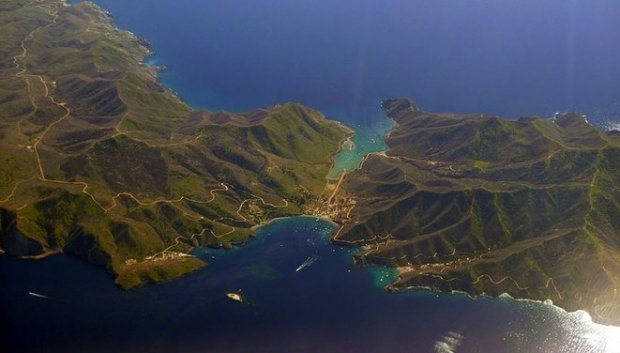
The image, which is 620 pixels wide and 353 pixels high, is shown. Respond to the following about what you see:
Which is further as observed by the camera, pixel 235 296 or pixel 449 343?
pixel 235 296

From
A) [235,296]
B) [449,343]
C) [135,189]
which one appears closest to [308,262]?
[235,296]

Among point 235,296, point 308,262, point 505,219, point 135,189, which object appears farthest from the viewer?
point 135,189

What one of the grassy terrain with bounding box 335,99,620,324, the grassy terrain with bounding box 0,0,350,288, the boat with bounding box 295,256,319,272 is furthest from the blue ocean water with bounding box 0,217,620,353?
the grassy terrain with bounding box 0,0,350,288

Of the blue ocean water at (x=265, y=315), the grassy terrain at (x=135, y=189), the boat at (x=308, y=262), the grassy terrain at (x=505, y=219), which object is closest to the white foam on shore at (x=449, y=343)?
the blue ocean water at (x=265, y=315)

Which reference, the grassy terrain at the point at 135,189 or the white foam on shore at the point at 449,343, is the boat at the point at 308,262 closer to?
the grassy terrain at the point at 135,189

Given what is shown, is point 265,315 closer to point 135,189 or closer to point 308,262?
point 308,262

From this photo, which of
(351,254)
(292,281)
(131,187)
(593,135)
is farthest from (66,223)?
(593,135)

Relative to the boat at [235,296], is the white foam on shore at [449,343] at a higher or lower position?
lower

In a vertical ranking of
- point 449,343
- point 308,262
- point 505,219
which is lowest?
point 449,343

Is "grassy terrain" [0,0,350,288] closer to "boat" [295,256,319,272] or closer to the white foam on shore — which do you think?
"boat" [295,256,319,272]
